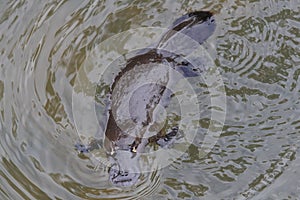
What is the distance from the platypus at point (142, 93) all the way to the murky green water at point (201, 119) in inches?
3.5

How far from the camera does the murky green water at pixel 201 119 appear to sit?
12.8 feet

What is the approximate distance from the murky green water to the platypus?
0.09 meters

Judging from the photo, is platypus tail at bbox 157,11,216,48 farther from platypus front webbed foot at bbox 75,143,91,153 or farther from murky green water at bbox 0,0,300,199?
platypus front webbed foot at bbox 75,143,91,153

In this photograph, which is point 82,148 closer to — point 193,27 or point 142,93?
point 142,93

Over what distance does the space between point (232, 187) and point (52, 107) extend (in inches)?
53.0

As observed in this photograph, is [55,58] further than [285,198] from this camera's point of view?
Yes

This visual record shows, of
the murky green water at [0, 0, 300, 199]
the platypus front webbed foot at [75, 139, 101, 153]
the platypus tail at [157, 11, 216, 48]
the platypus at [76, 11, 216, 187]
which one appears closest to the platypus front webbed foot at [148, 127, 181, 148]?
the platypus at [76, 11, 216, 187]

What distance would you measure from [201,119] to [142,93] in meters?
0.45

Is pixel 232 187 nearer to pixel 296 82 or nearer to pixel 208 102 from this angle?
pixel 208 102

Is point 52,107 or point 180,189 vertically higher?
point 52,107

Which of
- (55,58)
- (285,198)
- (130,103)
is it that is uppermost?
(55,58)

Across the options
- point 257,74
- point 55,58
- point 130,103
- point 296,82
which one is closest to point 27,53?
point 55,58

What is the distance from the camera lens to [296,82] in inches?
170

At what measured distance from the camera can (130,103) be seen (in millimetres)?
4105
